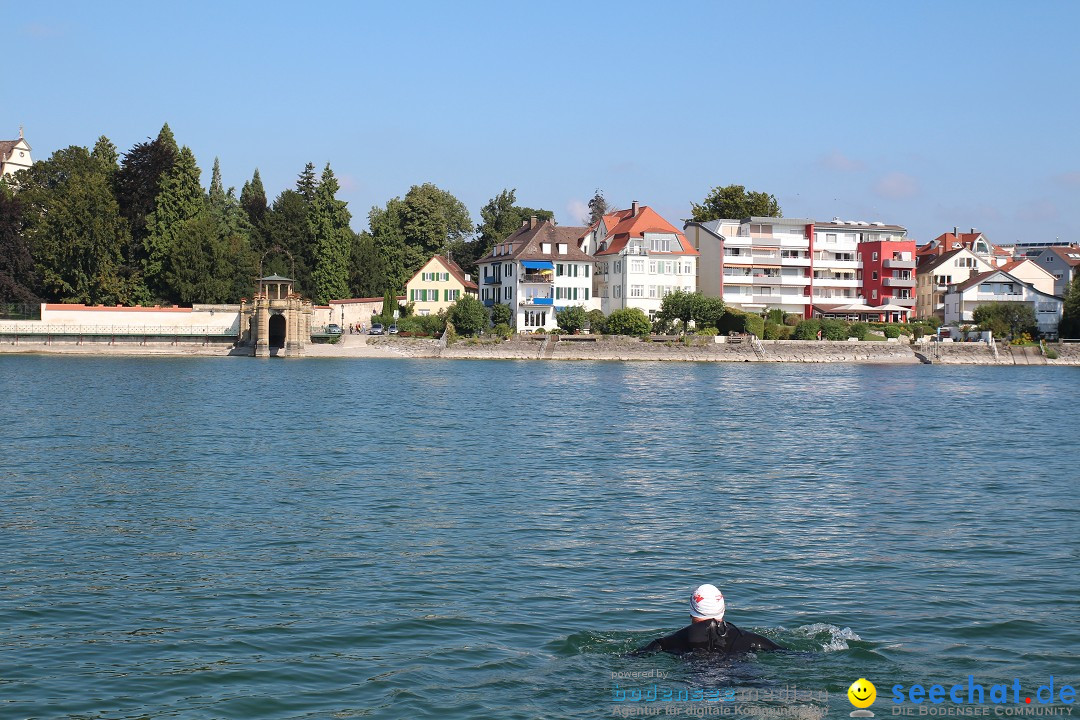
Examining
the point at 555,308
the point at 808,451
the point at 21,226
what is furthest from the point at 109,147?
the point at 808,451

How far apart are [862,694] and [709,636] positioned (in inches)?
60.3

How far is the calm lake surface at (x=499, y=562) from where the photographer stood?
35.2 ft

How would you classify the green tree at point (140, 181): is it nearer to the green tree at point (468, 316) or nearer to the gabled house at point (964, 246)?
the green tree at point (468, 316)

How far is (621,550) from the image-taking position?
16.4 m

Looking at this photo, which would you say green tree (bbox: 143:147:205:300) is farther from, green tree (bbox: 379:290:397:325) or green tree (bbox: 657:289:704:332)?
green tree (bbox: 657:289:704:332)

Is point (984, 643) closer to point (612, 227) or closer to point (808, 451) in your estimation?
point (808, 451)

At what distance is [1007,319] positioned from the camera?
9156 centimetres

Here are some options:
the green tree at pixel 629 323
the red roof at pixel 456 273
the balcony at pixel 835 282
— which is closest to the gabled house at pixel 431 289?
the red roof at pixel 456 273

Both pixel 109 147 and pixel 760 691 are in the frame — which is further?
pixel 109 147

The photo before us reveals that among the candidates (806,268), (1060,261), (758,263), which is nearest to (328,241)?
(758,263)

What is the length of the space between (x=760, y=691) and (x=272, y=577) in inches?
274

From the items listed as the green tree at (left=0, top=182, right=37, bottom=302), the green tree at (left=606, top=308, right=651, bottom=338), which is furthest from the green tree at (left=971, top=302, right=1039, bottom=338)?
the green tree at (left=0, top=182, right=37, bottom=302)

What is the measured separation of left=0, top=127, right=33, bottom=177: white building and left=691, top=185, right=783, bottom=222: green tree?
97.5 m

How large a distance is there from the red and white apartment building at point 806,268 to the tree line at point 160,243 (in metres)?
30.6
